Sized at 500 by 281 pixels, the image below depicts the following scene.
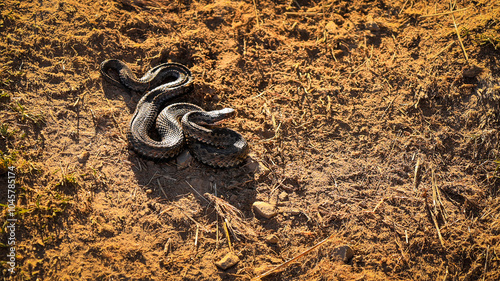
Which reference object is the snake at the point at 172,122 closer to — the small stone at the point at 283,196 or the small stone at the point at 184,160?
the small stone at the point at 184,160

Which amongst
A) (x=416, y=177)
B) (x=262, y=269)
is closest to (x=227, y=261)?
(x=262, y=269)

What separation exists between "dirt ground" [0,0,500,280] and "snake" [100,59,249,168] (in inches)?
8.6

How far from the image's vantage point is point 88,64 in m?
6.22

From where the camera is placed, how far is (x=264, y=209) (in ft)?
15.9

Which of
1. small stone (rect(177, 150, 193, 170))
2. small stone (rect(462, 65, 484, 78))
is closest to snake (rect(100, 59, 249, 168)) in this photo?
small stone (rect(177, 150, 193, 170))

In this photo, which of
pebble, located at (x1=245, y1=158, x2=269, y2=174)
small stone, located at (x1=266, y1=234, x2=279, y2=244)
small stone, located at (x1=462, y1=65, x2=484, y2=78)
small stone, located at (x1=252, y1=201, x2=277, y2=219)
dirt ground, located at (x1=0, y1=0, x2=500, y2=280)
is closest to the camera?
dirt ground, located at (x1=0, y1=0, x2=500, y2=280)

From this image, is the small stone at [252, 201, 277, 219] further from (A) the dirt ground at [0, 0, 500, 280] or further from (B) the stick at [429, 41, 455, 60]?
(B) the stick at [429, 41, 455, 60]

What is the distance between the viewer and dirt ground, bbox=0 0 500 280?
14.6 ft

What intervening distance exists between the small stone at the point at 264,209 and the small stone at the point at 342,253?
1008 mm

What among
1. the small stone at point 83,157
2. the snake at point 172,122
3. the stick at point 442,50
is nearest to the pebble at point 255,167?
the snake at point 172,122

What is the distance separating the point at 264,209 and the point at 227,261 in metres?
0.95

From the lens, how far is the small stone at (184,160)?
17.8 ft

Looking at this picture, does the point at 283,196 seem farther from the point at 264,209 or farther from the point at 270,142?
the point at 270,142

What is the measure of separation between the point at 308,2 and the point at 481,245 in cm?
611
